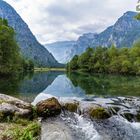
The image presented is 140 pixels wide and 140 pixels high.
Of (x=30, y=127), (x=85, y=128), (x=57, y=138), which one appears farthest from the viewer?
(x=85, y=128)

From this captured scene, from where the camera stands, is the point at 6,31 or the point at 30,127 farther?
the point at 6,31

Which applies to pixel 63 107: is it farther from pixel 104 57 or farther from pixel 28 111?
pixel 104 57

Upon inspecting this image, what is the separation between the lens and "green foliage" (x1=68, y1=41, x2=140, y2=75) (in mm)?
130375

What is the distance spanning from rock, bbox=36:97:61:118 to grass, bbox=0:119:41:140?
6.32 feet

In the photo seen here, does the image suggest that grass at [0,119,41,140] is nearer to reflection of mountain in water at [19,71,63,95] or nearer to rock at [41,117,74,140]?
rock at [41,117,74,140]

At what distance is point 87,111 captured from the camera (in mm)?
24969

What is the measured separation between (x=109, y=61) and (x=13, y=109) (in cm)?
13346

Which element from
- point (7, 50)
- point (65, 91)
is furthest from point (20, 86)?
point (7, 50)

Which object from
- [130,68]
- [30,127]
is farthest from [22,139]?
[130,68]

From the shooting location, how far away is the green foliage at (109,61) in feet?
428

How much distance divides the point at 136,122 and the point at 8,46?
57.7m

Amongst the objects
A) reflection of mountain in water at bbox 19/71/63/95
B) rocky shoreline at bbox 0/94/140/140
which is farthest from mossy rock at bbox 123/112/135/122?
reflection of mountain in water at bbox 19/71/63/95

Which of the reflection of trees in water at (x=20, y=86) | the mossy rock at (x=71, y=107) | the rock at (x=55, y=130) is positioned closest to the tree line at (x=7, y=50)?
the reflection of trees in water at (x=20, y=86)

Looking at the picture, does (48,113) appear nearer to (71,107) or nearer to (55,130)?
(71,107)
